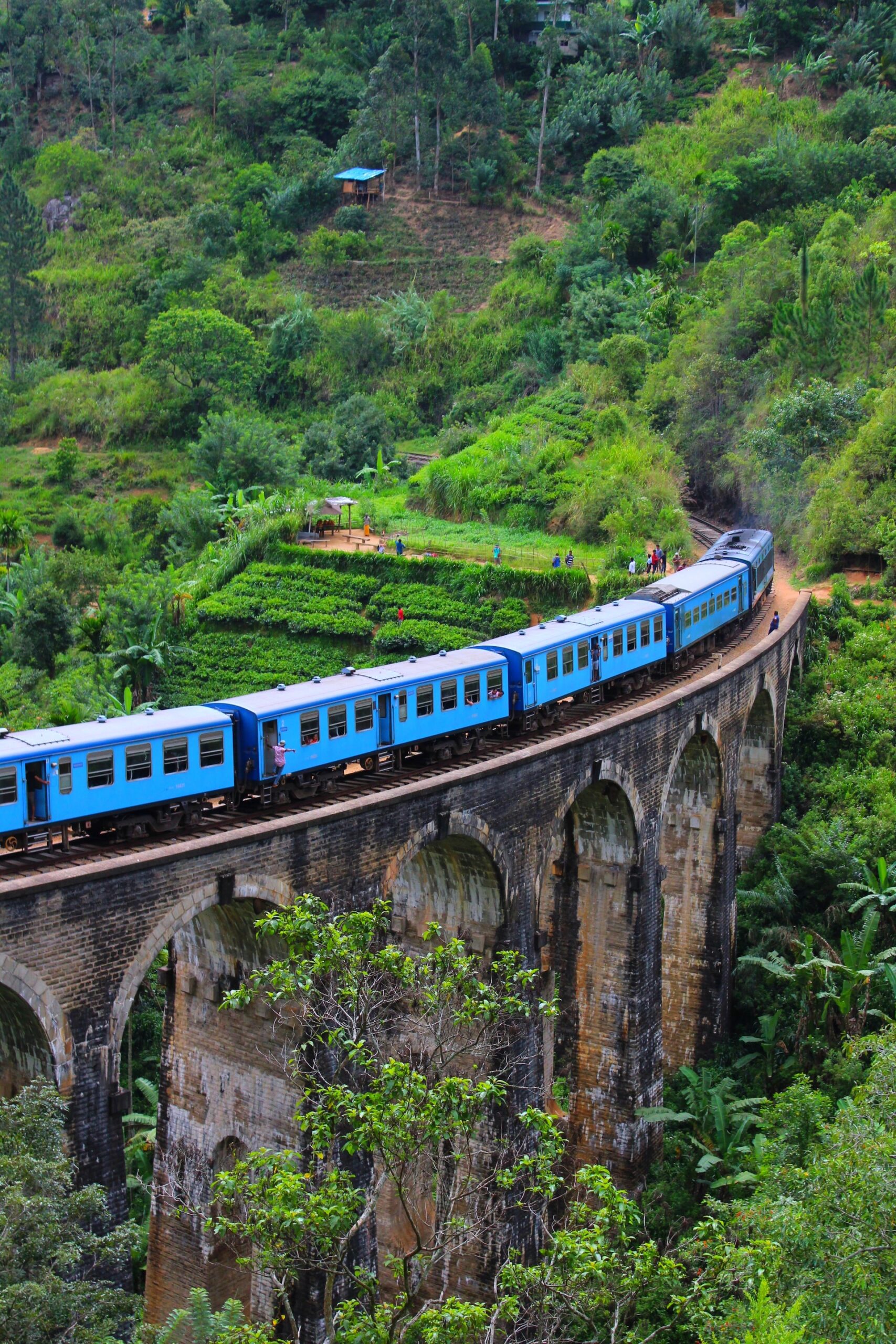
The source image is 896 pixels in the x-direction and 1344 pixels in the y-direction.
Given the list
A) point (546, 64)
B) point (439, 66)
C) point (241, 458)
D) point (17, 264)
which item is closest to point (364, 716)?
point (241, 458)

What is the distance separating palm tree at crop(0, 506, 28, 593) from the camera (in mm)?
55156

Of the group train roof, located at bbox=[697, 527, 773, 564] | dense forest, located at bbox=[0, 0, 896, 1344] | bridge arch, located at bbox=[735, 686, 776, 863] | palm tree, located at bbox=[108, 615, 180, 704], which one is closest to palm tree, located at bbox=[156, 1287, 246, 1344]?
dense forest, located at bbox=[0, 0, 896, 1344]

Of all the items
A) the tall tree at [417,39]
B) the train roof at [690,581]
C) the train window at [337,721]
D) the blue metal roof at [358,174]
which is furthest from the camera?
the blue metal roof at [358,174]

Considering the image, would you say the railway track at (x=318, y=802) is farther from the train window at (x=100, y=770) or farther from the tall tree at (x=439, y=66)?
the tall tree at (x=439, y=66)

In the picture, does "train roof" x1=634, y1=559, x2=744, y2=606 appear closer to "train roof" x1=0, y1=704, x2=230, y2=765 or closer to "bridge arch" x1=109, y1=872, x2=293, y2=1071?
"train roof" x1=0, y1=704, x2=230, y2=765

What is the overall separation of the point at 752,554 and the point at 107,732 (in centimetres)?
2470

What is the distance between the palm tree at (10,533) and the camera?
5516cm

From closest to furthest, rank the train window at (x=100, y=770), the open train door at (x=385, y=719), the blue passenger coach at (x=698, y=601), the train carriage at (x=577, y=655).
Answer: the train window at (x=100, y=770), the open train door at (x=385, y=719), the train carriage at (x=577, y=655), the blue passenger coach at (x=698, y=601)

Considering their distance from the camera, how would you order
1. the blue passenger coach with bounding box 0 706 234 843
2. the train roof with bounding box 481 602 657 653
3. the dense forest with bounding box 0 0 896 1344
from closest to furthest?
the dense forest with bounding box 0 0 896 1344 → the blue passenger coach with bounding box 0 706 234 843 → the train roof with bounding box 481 602 657 653

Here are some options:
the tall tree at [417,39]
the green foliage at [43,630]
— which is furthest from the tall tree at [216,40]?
the green foliage at [43,630]

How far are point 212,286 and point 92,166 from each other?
1627 cm

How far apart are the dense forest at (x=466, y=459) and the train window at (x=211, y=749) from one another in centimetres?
326

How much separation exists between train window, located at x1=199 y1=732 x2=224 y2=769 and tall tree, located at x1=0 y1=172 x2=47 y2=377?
5577cm

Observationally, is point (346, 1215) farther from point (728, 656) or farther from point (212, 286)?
point (212, 286)
